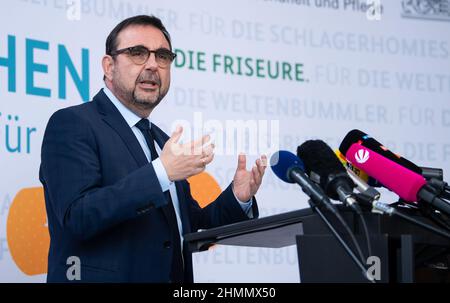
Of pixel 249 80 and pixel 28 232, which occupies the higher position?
pixel 249 80

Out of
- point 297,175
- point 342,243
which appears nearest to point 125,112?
point 297,175

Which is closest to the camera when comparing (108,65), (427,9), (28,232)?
(108,65)

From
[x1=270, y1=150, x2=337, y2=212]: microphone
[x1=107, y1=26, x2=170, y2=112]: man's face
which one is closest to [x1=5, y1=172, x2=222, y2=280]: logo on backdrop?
[x1=107, y1=26, x2=170, y2=112]: man's face

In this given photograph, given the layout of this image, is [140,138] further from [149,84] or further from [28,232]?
[28,232]

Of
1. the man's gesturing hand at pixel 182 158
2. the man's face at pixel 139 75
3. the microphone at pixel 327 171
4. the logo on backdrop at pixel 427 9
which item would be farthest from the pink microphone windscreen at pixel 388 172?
the logo on backdrop at pixel 427 9

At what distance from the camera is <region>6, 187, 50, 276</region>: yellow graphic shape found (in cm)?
328

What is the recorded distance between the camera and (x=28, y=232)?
10.8ft

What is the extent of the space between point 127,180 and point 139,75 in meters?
0.65

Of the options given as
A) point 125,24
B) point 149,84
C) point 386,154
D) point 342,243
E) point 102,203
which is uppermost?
point 125,24

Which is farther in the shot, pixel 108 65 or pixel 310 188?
pixel 108 65

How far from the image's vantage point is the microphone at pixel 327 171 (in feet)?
5.94

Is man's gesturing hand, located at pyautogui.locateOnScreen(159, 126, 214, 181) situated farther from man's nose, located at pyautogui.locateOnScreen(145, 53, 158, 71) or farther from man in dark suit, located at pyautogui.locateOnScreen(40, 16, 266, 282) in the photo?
man's nose, located at pyautogui.locateOnScreen(145, 53, 158, 71)
